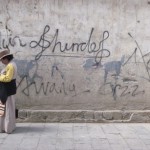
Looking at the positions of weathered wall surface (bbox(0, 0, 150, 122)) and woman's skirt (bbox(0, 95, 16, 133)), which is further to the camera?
weathered wall surface (bbox(0, 0, 150, 122))

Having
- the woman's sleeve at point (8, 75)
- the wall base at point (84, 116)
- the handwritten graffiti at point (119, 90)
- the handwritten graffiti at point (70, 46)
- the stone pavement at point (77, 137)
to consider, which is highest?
the handwritten graffiti at point (70, 46)

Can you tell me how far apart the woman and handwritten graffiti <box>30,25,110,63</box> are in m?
1.24

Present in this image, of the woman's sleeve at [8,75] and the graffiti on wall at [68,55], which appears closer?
the woman's sleeve at [8,75]

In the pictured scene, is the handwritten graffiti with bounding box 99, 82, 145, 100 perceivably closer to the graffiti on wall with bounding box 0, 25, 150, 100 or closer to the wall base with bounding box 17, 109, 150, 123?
the graffiti on wall with bounding box 0, 25, 150, 100

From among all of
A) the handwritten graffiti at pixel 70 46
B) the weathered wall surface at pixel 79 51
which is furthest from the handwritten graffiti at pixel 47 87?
the handwritten graffiti at pixel 70 46

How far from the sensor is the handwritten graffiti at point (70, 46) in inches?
376

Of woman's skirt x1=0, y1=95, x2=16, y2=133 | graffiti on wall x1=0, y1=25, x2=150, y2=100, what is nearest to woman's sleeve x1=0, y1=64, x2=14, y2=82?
woman's skirt x1=0, y1=95, x2=16, y2=133

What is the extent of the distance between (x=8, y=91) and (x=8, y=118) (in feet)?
1.76

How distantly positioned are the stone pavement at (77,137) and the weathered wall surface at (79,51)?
574 mm

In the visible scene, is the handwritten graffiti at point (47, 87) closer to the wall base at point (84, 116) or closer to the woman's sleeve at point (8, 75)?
the wall base at point (84, 116)

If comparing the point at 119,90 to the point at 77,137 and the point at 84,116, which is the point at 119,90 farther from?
the point at 77,137

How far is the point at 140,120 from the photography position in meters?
9.68

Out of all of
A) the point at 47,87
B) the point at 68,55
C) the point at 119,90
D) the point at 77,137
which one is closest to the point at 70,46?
the point at 68,55

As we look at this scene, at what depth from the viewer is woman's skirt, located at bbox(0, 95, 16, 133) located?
8.41 meters
